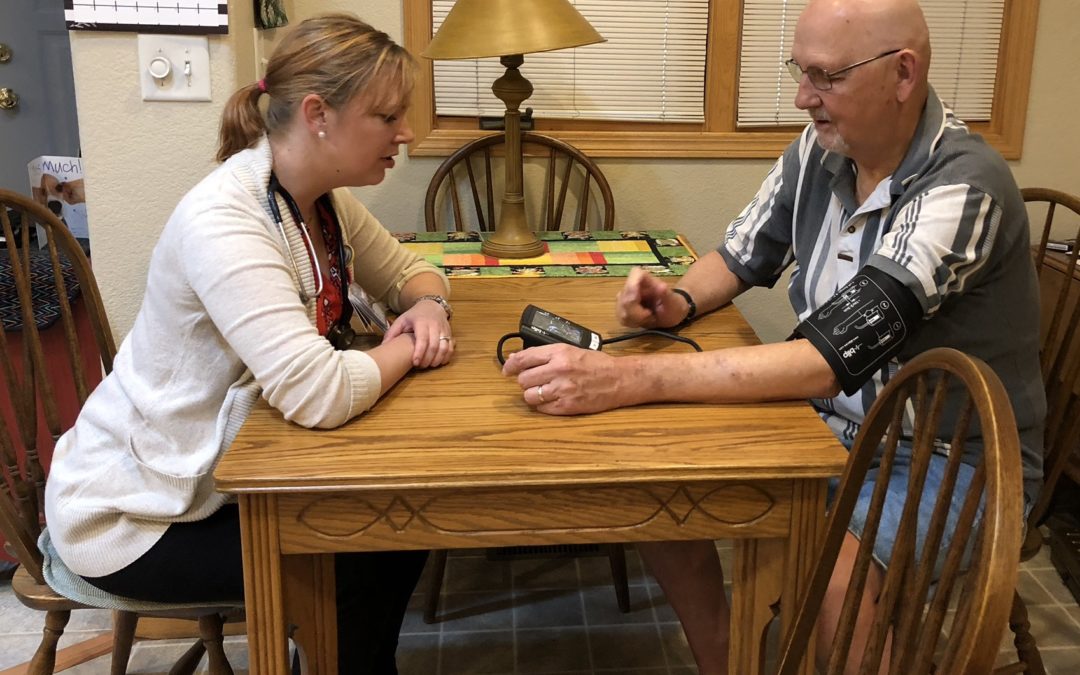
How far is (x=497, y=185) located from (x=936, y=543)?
6.41 feet

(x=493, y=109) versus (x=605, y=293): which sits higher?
(x=493, y=109)

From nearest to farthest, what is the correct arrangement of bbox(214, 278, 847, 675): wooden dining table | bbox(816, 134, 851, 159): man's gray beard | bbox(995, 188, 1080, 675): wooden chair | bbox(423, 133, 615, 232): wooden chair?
bbox(214, 278, 847, 675): wooden dining table, bbox(816, 134, 851, 159): man's gray beard, bbox(995, 188, 1080, 675): wooden chair, bbox(423, 133, 615, 232): wooden chair

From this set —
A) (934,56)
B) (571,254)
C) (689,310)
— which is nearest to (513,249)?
(571,254)

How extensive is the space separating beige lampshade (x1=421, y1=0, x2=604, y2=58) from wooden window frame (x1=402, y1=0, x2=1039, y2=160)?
1.82ft

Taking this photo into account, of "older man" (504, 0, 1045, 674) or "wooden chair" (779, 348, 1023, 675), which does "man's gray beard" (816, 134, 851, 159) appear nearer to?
"older man" (504, 0, 1045, 674)

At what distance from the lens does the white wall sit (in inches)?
79.3

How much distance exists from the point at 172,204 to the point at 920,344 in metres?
1.50

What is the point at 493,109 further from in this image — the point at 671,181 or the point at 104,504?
the point at 104,504

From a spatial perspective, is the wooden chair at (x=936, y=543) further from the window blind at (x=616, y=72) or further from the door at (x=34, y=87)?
the door at (x=34, y=87)

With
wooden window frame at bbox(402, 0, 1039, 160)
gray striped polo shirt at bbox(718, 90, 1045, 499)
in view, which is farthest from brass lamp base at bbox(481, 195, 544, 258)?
gray striped polo shirt at bbox(718, 90, 1045, 499)

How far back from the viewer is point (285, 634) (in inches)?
49.8

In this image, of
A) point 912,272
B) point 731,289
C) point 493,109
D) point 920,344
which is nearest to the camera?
point 912,272

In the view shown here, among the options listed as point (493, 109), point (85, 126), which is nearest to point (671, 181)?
point (493, 109)

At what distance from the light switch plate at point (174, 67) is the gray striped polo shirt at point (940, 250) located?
1.21 m
